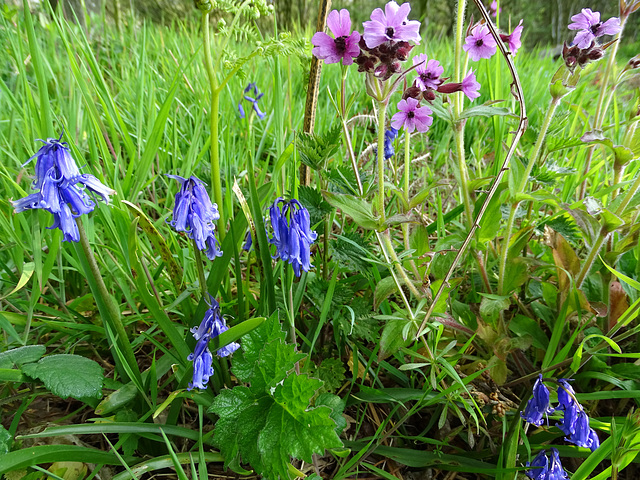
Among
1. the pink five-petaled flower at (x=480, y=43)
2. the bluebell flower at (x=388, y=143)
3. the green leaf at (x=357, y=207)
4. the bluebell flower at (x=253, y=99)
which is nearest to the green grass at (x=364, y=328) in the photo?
the green leaf at (x=357, y=207)

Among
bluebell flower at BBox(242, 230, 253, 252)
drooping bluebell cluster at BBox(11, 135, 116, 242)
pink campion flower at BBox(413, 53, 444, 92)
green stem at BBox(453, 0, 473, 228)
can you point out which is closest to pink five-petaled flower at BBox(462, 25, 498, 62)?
green stem at BBox(453, 0, 473, 228)

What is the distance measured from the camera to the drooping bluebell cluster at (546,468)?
2.91 feet

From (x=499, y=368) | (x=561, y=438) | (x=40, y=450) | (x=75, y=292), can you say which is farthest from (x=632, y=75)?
(x=75, y=292)

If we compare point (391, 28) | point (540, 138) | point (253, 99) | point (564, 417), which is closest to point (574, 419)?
point (564, 417)

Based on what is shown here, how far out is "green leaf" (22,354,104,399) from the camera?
0.77 m

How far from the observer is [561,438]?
3.63 feet

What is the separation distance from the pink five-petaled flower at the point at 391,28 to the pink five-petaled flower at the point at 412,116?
0.19m

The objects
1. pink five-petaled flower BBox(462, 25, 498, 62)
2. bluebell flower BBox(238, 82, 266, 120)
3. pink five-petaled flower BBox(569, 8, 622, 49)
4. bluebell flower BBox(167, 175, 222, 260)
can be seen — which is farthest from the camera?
bluebell flower BBox(238, 82, 266, 120)

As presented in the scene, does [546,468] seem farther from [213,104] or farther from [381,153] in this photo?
[213,104]

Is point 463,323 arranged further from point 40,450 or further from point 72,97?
point 72,97

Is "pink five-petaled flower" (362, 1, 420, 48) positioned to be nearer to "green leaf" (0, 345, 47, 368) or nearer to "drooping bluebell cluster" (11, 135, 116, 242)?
"drooping bluebell cluster" (11, 135, 116, 242)

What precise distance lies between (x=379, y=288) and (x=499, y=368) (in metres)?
0.38

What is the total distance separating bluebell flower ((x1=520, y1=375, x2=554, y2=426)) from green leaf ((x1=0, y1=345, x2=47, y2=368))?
1057 mm

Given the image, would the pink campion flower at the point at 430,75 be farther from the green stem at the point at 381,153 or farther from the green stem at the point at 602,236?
the green stem at the point at 602,236
